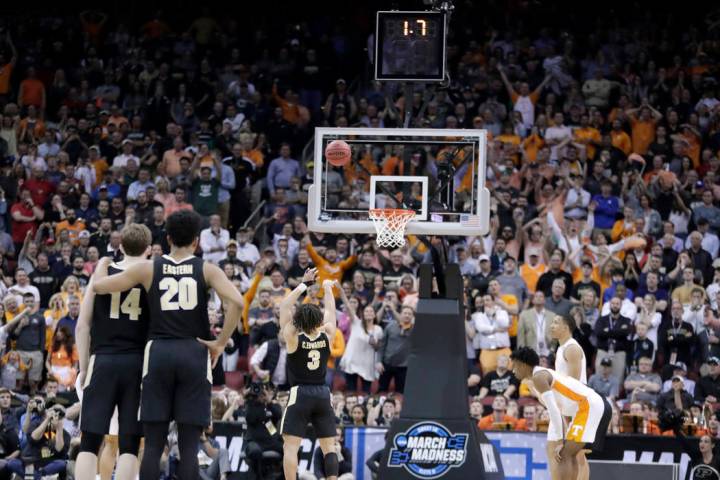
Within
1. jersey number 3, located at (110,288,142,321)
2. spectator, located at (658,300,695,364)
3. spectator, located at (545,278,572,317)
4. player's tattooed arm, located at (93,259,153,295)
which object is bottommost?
spectator, located at (658,300,695,364)

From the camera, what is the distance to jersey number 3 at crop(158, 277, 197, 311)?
371 inches

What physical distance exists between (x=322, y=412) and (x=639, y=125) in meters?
11.7

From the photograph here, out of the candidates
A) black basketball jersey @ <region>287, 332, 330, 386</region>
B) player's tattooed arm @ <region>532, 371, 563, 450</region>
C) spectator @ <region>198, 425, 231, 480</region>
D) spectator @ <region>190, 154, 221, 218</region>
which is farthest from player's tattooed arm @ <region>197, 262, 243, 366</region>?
spectator @ <region>190, 154, 221, 218</region>

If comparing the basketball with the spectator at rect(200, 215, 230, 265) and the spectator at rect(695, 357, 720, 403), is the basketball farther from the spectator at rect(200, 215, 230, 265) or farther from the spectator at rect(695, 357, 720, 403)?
the spectator at rect(200, 215, 230, 265)

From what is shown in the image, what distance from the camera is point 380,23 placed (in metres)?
13.0

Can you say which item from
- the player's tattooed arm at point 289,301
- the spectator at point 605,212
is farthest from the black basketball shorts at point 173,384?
the spectator at point 605,212

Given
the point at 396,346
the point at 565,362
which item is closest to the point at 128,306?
the point at 565,362

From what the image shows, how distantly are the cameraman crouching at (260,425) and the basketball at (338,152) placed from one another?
11.6ft

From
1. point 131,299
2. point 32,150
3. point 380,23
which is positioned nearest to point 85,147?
point 32,150

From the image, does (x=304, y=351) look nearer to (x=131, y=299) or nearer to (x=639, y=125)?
(x=131, y=299)

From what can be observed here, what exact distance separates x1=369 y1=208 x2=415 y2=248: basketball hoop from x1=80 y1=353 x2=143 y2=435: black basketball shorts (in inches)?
147

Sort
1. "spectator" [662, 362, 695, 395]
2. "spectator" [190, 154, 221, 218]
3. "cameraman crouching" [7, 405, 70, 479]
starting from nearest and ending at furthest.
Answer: "cameraman crouching" [7, 405, 70, 479] < "spectator" [662, 362, 695, 395] < "spectator" [190, 154, 221, 218]

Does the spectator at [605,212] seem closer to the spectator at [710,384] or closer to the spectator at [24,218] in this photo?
the spectator at [710,384]

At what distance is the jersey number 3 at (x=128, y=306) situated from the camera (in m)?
9.62
